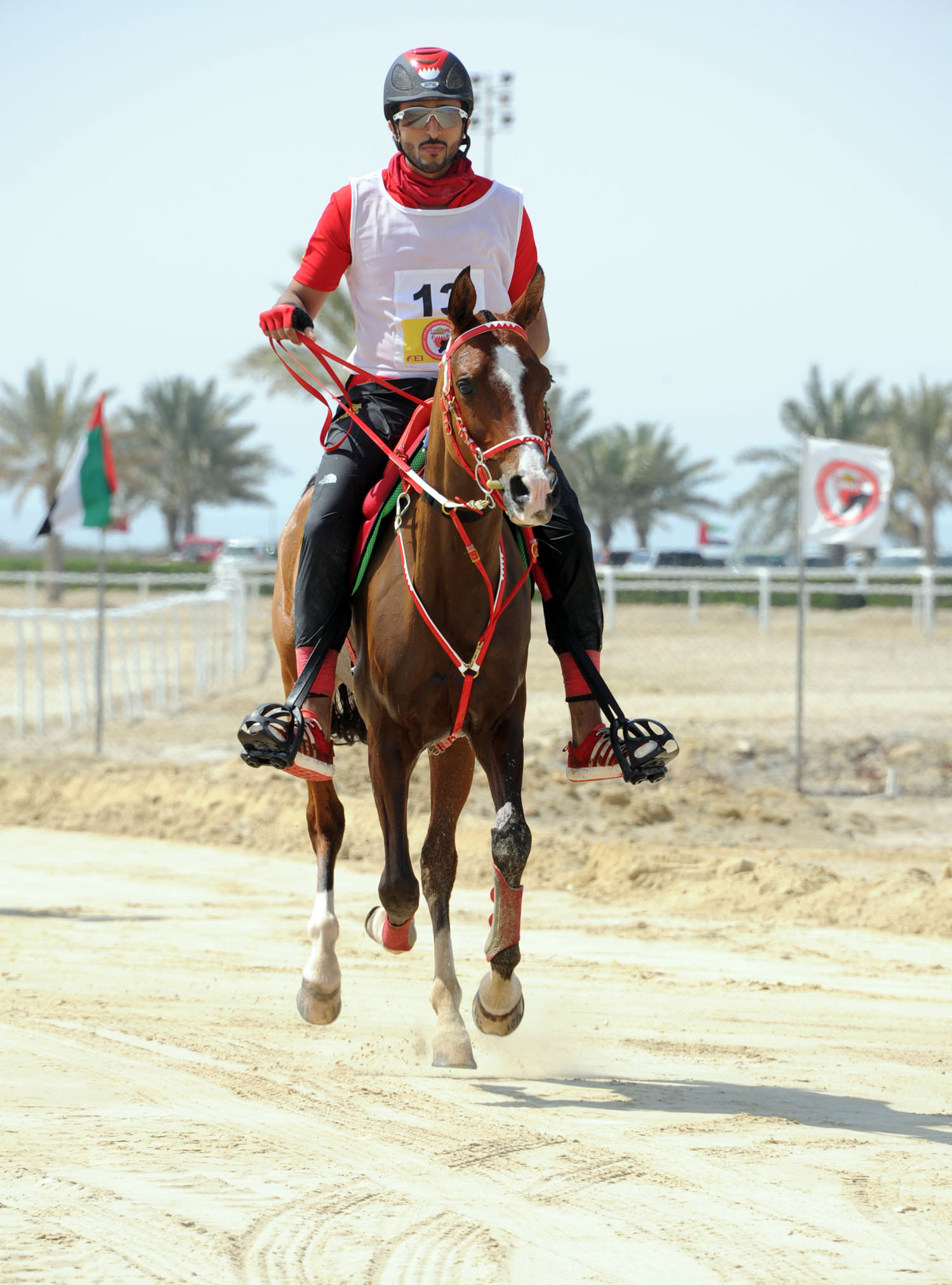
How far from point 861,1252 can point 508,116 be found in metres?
28.6

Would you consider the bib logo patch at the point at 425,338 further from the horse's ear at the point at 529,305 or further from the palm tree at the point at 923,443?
the palm tree at the point at 923,443

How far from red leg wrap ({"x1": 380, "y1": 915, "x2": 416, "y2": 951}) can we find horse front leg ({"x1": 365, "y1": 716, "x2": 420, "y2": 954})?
0.10 metres

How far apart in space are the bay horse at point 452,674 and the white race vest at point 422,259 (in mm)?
663

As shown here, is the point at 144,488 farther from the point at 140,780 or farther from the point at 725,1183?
the point at 725,1183

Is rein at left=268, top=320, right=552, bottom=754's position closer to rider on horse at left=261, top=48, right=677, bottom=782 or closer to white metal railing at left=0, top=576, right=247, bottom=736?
rider on horse at left=261, top=48, right=677, bottom=782

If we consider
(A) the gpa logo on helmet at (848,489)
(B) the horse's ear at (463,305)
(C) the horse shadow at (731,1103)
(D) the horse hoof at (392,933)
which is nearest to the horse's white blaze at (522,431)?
(B) the horse's ear at (463,305)

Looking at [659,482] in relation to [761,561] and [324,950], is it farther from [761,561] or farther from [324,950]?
[324,950]

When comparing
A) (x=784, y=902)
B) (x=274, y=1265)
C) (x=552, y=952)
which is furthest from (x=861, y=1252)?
(x=784, y=902)

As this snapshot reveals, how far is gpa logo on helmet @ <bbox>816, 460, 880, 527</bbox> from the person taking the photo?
14.0 meters

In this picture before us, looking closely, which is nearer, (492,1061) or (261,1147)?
(261,1147)

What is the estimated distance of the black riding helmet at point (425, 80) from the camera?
19.8ft

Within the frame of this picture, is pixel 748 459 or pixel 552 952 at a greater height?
pixel 748 459

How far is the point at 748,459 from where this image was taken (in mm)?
49656

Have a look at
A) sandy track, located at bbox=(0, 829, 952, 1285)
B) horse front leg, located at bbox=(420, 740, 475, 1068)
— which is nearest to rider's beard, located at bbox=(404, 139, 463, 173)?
horse front leg, located at bbox=(420, 740, 475, 1068)
